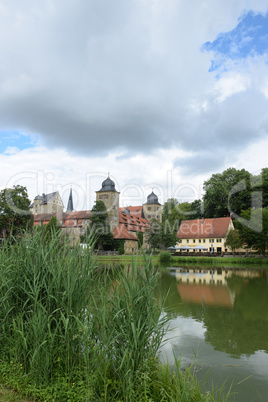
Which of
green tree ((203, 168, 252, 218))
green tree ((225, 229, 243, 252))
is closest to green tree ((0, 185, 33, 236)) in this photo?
green tree ((225, 229, 243, 252))

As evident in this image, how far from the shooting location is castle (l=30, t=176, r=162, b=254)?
66.4 m

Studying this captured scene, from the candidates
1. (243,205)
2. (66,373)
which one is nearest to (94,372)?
(66,373)

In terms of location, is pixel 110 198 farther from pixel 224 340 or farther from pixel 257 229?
pixel 224 340

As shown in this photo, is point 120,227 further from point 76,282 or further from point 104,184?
point 76,282

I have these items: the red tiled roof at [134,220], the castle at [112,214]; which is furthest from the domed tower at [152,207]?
the red tiled roof at [134,220]

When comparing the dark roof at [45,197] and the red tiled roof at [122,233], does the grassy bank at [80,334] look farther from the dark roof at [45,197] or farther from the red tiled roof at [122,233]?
the dark roof at [45,197]

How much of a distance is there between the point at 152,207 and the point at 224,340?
8308 cm

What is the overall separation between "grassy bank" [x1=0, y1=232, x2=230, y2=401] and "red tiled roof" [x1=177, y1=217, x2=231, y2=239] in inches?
1990

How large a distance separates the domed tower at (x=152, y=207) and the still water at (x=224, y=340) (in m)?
75.1

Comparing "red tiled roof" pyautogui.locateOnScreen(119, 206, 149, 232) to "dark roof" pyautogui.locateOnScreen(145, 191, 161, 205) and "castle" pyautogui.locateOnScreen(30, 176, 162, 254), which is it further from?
"dark roof" pyautogui.locateOnScreen(145, 191, 161, 205)

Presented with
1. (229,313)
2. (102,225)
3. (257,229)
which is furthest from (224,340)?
(102,225)

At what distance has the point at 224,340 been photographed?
327 inches

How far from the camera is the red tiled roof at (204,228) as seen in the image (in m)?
54.5

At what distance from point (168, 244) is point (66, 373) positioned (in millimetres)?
45216
